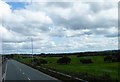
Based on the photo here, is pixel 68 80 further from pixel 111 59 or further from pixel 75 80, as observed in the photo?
pixel 111 59

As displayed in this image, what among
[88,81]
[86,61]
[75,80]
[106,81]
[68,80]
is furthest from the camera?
[86,61]

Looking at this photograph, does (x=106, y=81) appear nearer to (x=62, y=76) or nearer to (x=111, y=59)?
(x=62, y=76)

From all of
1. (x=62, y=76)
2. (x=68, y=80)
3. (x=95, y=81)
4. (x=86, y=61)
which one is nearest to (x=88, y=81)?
(x=95, y=81)

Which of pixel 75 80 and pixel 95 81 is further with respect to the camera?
pixel 75 80

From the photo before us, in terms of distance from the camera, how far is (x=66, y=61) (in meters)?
107

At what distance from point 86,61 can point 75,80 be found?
7711 centimetres

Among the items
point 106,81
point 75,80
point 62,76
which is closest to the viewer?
point 106,81

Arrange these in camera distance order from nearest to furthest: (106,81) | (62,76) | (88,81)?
(106,81) < (88,81) < (62,76)

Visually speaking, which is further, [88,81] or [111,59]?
[111,59]

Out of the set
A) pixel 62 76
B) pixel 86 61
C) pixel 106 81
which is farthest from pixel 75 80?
pixel 86 61

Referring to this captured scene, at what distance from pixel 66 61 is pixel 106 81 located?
84.0 meters

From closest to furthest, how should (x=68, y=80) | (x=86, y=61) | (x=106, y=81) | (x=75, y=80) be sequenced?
(x=106, y=81) → (x=75, y=80) → (x=68, y=80) → (x=86, y=61)

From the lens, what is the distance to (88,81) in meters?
26.0

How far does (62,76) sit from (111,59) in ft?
236
